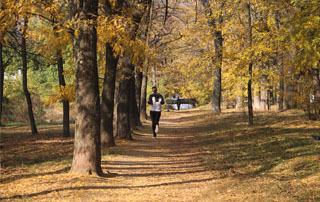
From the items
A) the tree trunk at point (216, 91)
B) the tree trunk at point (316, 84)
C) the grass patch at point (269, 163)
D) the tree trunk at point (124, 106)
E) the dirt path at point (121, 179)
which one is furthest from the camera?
the tree trunk at point (216, 91)

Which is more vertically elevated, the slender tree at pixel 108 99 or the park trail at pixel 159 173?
the slender tree at pixel 108 99

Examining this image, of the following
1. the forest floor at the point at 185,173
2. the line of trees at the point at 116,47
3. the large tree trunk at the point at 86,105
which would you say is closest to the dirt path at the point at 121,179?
the forest floor at the point at 185,173

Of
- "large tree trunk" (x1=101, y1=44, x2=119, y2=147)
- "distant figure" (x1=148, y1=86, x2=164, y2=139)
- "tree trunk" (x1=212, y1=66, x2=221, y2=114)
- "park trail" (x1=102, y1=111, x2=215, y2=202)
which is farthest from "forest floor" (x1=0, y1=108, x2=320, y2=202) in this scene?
"tree trunk" (x1=212, y1=66, x2=221, y2=114)

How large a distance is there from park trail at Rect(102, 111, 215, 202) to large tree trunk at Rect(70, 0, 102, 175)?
819 millimetres

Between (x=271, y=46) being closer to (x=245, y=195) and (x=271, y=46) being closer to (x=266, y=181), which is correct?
(x=266, y=181)

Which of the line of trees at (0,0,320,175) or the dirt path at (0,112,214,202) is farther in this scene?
the line of trees at (0,0,320,175)

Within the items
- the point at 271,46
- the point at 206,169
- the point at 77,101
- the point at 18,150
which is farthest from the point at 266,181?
the point at 18,150

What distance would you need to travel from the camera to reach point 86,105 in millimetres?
9086

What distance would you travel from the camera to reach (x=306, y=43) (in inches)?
385

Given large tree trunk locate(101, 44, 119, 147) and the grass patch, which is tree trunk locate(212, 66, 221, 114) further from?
large tree trunk locate(101, 44, 119, 147)

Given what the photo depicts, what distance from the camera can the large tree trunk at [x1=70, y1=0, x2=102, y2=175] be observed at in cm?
905

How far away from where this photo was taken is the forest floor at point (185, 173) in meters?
7.42

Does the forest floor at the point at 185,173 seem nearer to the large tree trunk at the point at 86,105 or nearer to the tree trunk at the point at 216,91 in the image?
the large tree trunk at the point at 86,105

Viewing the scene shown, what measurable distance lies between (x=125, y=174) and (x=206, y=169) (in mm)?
2415
